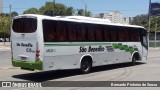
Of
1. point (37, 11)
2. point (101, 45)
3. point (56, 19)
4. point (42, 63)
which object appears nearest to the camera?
point (42, 63)

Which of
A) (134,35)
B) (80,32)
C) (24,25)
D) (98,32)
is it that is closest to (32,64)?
(24,25)

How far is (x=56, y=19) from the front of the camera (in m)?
15.1

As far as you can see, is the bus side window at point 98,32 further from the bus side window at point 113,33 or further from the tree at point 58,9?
the tree at point 58,9

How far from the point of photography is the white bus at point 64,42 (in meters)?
14.3

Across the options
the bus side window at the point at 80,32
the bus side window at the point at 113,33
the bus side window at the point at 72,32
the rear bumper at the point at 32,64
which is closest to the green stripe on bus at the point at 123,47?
the bus side window at the point at 113,33

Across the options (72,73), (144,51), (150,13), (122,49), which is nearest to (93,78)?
(72,73)

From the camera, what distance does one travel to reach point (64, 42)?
15484 mm

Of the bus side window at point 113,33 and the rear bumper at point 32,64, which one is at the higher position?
the bus side window at point 113,33

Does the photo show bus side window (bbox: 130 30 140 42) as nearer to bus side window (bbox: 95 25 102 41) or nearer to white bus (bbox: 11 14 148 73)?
white bus (bbox: 11 14 148 73)

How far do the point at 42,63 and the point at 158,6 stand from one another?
5607 centimetres

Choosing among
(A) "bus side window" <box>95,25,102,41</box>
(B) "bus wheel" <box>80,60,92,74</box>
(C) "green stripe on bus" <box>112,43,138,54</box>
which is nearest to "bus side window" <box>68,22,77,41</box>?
(B) "bus wheel" <box>80,60,92,74</box>

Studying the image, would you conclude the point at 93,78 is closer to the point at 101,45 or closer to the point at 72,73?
the point at 72,73

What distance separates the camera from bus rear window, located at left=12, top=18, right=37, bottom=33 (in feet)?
47.5

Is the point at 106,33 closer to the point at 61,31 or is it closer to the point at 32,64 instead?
the point at 61,31
